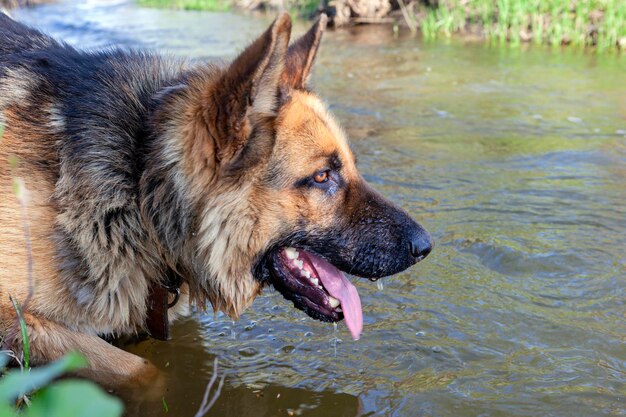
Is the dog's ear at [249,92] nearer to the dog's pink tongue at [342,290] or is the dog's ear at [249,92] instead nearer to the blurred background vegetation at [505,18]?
the dog's pink tongue at [342,290]

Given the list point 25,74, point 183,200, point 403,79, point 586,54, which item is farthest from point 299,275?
point 586,54

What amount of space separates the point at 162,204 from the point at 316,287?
0.86 metres

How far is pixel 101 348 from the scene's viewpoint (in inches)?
128

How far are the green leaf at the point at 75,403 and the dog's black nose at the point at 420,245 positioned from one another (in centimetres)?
251

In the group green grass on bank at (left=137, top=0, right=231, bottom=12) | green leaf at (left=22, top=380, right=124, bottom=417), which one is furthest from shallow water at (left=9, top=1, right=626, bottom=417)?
green grass on bank at (left=137, top=0, right=231, bottom=12)

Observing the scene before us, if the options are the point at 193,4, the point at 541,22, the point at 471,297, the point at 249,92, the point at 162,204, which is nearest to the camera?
the point at 249,92

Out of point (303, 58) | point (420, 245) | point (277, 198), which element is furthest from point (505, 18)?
point (277, 198)

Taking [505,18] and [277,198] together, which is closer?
[277,198]

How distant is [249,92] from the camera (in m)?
2.86

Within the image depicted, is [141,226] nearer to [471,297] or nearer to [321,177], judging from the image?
[321,177]

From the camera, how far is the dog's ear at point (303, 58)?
3.46 m

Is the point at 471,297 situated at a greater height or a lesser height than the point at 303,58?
lesser

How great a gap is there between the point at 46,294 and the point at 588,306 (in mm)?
3050

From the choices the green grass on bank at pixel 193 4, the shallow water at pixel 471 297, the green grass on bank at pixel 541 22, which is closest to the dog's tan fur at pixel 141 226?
the shallow water at pixel 471 297
